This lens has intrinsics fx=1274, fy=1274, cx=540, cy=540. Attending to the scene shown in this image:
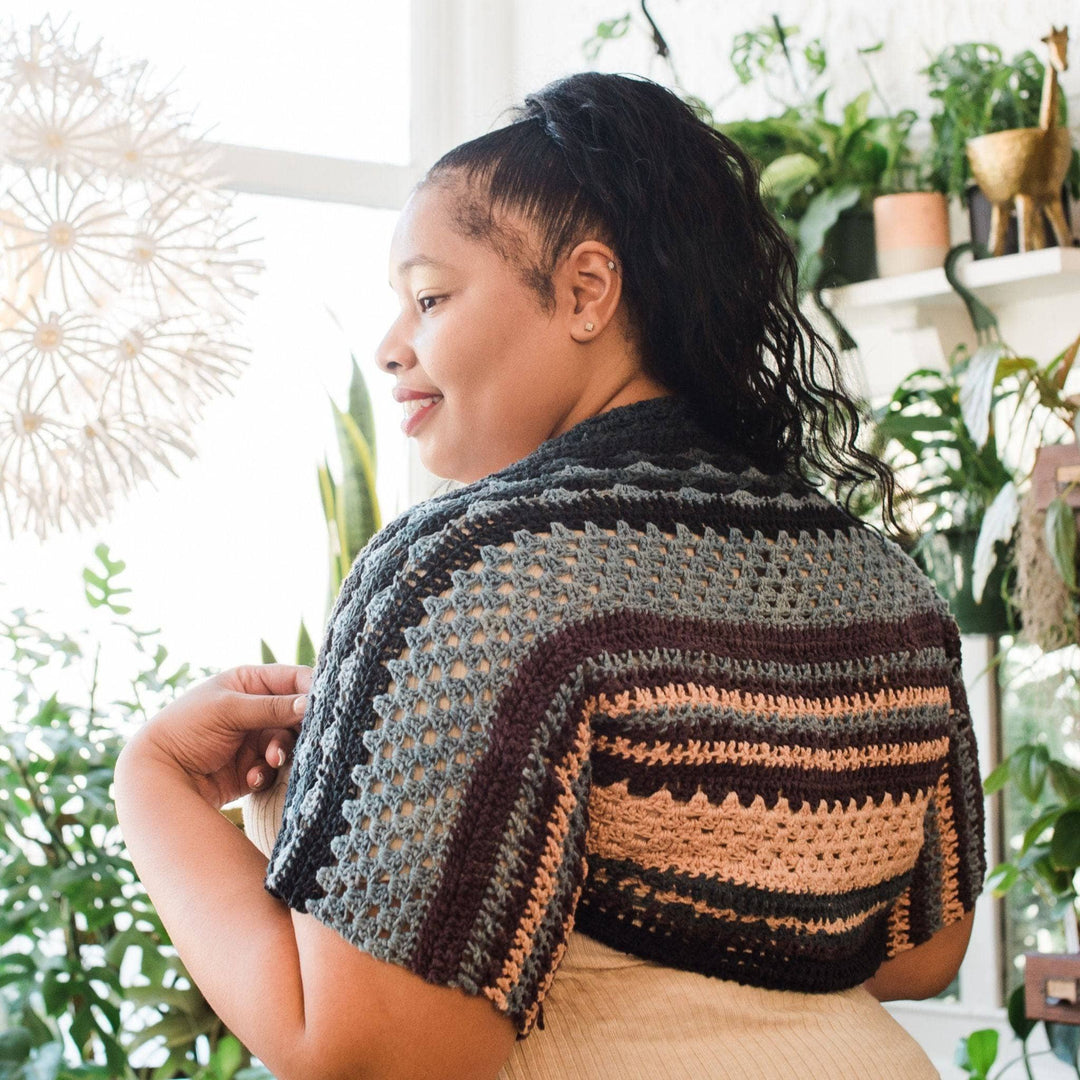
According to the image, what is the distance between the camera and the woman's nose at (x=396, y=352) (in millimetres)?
898

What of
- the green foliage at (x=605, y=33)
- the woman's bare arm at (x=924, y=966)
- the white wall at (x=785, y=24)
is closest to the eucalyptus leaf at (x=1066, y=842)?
the woman's bare arm at (x=924, y=966)

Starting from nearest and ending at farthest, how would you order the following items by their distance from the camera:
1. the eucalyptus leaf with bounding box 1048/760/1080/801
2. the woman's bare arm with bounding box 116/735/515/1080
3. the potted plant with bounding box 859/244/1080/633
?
1. the woman's bare arm with bounding box 116/735/515/1080
2. the eucalyptus leaf with bounding box 1048/760/1080/801
3. the potted plant with bounding box 859/244/1080/633

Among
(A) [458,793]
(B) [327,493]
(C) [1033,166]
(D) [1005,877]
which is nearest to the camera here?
(A) [458,793]

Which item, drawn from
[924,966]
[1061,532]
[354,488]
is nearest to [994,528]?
[1061,532]

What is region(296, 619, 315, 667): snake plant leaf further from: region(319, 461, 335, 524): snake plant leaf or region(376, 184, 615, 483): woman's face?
region(376, 184, 615, 483): woman's face

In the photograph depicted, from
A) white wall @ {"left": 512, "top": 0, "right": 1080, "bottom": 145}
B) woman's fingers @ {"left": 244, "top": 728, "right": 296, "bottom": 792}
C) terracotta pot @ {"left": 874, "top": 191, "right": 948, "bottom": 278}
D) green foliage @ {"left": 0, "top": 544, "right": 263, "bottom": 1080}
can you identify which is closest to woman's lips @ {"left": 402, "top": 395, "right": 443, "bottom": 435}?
woman's fingers @ {"left": 244, "top": 728, "right": 296, "bottom": 792}

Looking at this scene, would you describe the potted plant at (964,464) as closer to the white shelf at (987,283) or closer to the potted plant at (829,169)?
the white shelf at (987,283)

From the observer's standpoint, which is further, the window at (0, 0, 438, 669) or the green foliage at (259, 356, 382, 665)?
the window at (0, 0, 438, 669)

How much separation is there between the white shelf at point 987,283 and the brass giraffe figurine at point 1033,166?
0.13ft

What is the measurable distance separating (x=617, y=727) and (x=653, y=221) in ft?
1.19

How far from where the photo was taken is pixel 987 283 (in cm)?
198

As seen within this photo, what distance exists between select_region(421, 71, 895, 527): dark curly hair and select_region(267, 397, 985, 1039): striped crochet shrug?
6 centimetres

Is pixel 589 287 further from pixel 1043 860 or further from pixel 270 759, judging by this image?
pixel 1043 860

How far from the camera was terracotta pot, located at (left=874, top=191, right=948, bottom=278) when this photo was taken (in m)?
2.05
